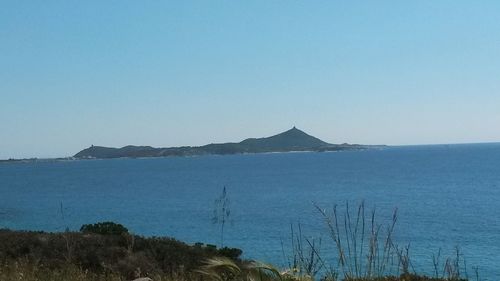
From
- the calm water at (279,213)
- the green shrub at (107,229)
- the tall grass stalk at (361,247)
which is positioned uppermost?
the tall grass stalk at (361,247)

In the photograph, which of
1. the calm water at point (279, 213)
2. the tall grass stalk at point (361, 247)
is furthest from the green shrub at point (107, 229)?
the tall grass stalk at point (361, 247)

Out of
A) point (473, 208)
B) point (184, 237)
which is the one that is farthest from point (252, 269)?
point (473, 208)

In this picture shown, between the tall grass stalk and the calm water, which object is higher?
the tall grass stalk

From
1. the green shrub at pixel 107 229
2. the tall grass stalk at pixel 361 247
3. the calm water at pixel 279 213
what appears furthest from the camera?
the calm water at pixel 279 213

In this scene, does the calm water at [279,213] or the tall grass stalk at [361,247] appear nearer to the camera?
the tall grass stalk at [361,247]

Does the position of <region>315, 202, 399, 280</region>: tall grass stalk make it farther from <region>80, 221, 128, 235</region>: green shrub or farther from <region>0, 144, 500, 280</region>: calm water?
<region>0, 144, 500, 280</region>: calm water

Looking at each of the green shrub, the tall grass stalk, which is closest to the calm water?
the green shrub

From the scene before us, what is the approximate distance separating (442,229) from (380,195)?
119ft

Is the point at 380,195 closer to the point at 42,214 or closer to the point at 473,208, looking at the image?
the point at 473,208

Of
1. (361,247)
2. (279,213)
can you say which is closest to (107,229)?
(361,247)

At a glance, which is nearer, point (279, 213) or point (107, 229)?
point (107, 229)

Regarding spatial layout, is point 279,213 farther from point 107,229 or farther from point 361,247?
point 361,247

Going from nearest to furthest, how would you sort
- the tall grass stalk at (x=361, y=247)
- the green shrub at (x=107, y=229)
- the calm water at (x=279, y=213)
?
the tall grass stalk at (x=361, y=247), the green shrub at (x=107, y=229), the calm water at (x=279, y=213)

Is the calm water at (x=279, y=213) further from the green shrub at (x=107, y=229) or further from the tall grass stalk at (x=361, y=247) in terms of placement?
the tall grass stalk at (x=361, y=247)
